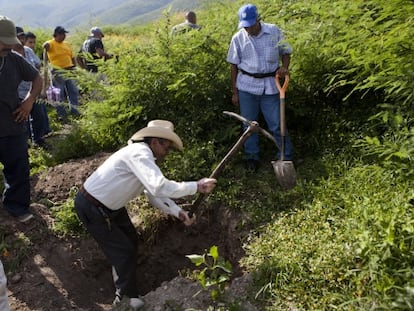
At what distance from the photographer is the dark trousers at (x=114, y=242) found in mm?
3740

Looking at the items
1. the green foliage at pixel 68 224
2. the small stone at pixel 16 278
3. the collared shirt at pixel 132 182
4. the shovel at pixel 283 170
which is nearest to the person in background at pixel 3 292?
the collared shirt at pixel 132 182

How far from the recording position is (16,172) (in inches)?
188

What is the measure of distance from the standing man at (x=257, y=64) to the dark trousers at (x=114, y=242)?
2.06 m

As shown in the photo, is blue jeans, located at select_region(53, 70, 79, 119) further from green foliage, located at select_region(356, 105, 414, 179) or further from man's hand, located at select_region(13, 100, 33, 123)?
green foliage, located at select_region(356, 105, 414, 179)

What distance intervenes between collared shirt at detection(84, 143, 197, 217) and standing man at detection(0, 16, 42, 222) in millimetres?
1398

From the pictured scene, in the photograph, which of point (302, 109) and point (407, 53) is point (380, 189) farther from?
point (302, 109)

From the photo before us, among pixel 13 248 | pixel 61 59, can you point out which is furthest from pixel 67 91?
pixel 13 248

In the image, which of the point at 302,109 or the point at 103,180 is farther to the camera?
the point at 302,109

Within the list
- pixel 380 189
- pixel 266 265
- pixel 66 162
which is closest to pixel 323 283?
pixel 266 265

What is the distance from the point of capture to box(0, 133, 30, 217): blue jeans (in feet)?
15.2

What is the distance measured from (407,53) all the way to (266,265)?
225cm

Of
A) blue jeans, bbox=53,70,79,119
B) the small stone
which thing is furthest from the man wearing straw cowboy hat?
blue jeans, bbox=53,70,79,119

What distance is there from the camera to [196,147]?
533 cm

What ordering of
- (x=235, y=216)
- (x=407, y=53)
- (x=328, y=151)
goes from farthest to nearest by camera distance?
1. (x=328, y=151)
2. (x=235, y=216)
3. (x=407, y=53)
